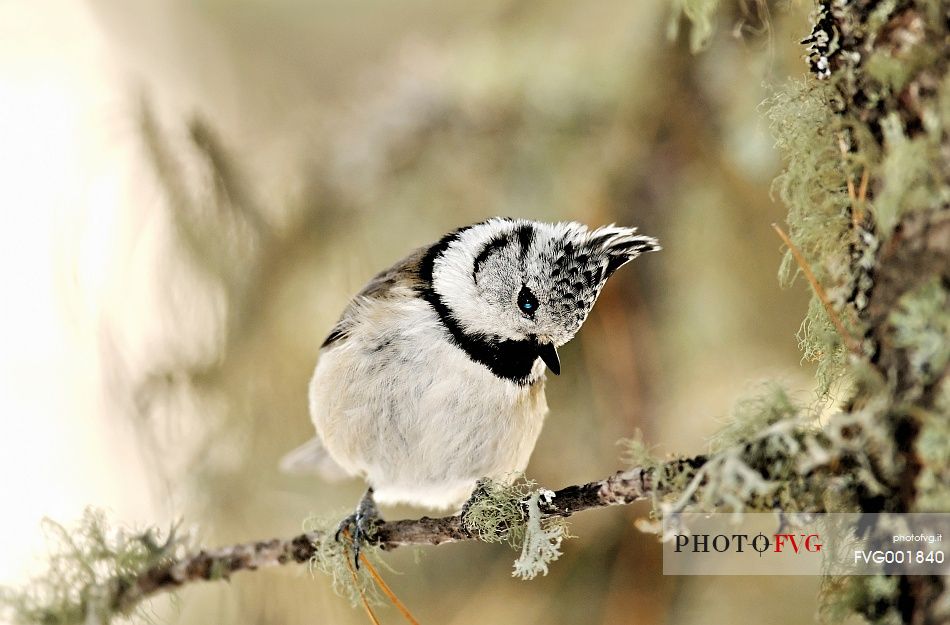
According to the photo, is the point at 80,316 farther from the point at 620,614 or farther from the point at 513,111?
the point at 620,614

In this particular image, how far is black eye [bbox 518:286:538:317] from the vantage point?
1.60m

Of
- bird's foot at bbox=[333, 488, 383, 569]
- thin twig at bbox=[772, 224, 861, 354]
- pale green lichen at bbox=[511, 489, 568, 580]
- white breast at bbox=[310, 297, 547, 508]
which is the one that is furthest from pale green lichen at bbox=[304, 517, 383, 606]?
thin twig at bbox=[772, 224, 861, 354]

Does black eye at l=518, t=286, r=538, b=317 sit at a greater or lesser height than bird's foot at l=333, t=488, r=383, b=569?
greater

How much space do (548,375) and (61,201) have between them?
1227mm

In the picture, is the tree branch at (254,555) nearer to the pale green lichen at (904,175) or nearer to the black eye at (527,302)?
the black eye at (527,302)

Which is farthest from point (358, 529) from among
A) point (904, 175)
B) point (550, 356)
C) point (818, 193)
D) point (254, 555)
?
point (904, 175)

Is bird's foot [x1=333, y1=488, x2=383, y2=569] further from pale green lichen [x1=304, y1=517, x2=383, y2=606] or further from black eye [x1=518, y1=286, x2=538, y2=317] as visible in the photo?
black eye [x1=518, y1=286, x2=538, y2=317]

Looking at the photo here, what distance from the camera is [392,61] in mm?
1904

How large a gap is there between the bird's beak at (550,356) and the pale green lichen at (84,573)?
799mm

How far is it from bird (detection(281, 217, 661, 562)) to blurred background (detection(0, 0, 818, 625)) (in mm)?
177

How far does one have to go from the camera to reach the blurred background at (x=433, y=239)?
1.72 metres

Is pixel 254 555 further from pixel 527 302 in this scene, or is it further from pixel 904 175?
pixel 904 175

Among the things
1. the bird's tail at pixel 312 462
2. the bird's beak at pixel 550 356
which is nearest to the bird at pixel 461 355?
the bird's beak at pixel 550 356

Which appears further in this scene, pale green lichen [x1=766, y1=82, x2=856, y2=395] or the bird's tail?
the bird's tail
